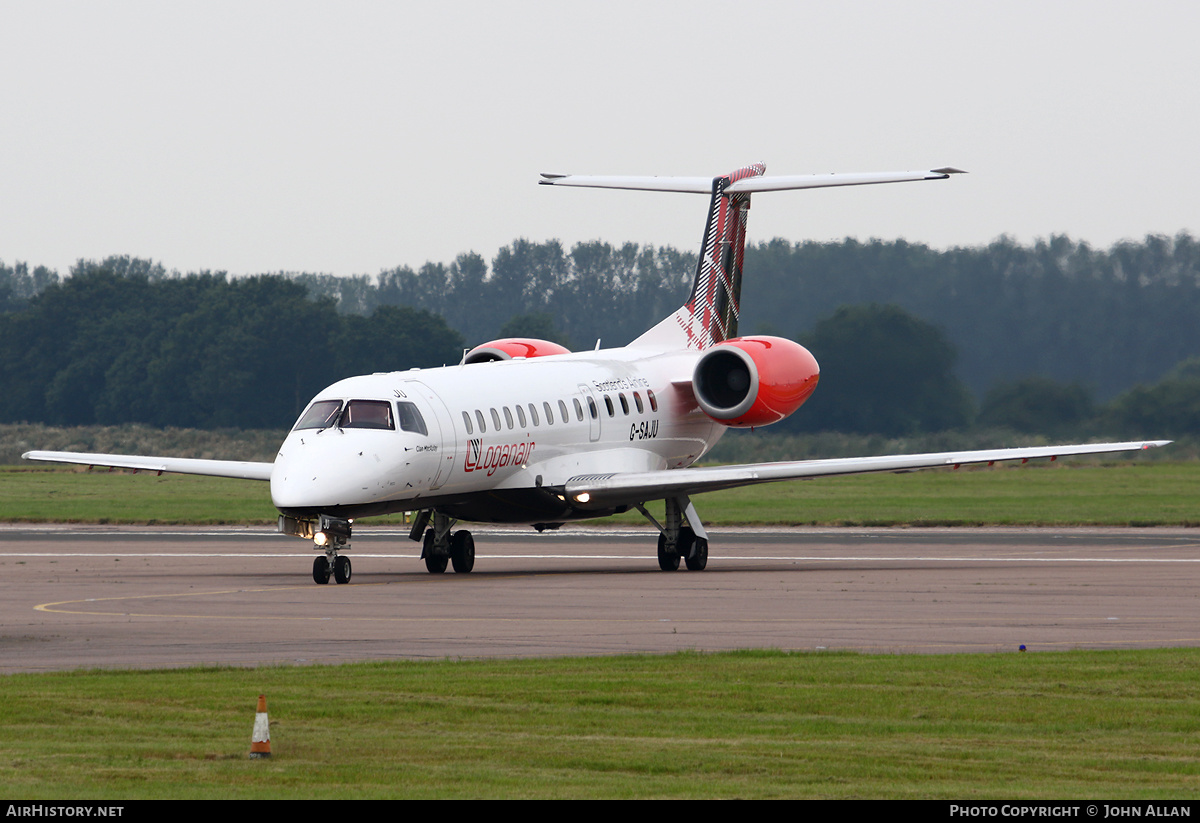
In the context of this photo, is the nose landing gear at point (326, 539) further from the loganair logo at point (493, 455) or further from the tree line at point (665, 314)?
the tree line at point (665, 314)

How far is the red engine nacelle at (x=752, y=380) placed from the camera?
33.8m

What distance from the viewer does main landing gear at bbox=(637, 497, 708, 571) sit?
31.7 m

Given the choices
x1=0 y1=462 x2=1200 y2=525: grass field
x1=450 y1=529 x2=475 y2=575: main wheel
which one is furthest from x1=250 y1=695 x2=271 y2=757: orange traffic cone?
x1=0 y1=462 x2=1200 y2=525: grass field

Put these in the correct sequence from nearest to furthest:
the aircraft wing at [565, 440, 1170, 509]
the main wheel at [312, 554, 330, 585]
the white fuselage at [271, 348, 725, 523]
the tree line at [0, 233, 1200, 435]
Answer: the white fuselage at [271, 348, 725, 523] → the main wheel at [312, 554, 330, 585] → the aircraft wing at [565, 440, 1170, 509] → the tree line at [0, 233, 1200, 435]

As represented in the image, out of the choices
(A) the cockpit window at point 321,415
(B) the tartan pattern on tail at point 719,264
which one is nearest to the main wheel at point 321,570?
(A) the cockpit window at point 321,415

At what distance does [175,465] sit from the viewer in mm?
32188

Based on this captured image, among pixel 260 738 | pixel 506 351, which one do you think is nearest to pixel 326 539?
pixel 506 351

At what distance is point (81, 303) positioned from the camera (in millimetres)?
112812

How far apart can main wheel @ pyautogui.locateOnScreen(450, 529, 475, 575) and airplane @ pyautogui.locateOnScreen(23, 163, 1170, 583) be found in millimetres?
25

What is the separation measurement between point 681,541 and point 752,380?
12.2 feet

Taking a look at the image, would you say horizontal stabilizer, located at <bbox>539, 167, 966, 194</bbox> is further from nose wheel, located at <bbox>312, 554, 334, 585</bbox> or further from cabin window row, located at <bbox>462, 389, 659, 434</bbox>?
nose wheel, located at <bbox>312, 554, 334, 585</bbox>

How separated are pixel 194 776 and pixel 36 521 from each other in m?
39.3

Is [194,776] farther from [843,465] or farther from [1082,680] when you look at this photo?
[843,465]
